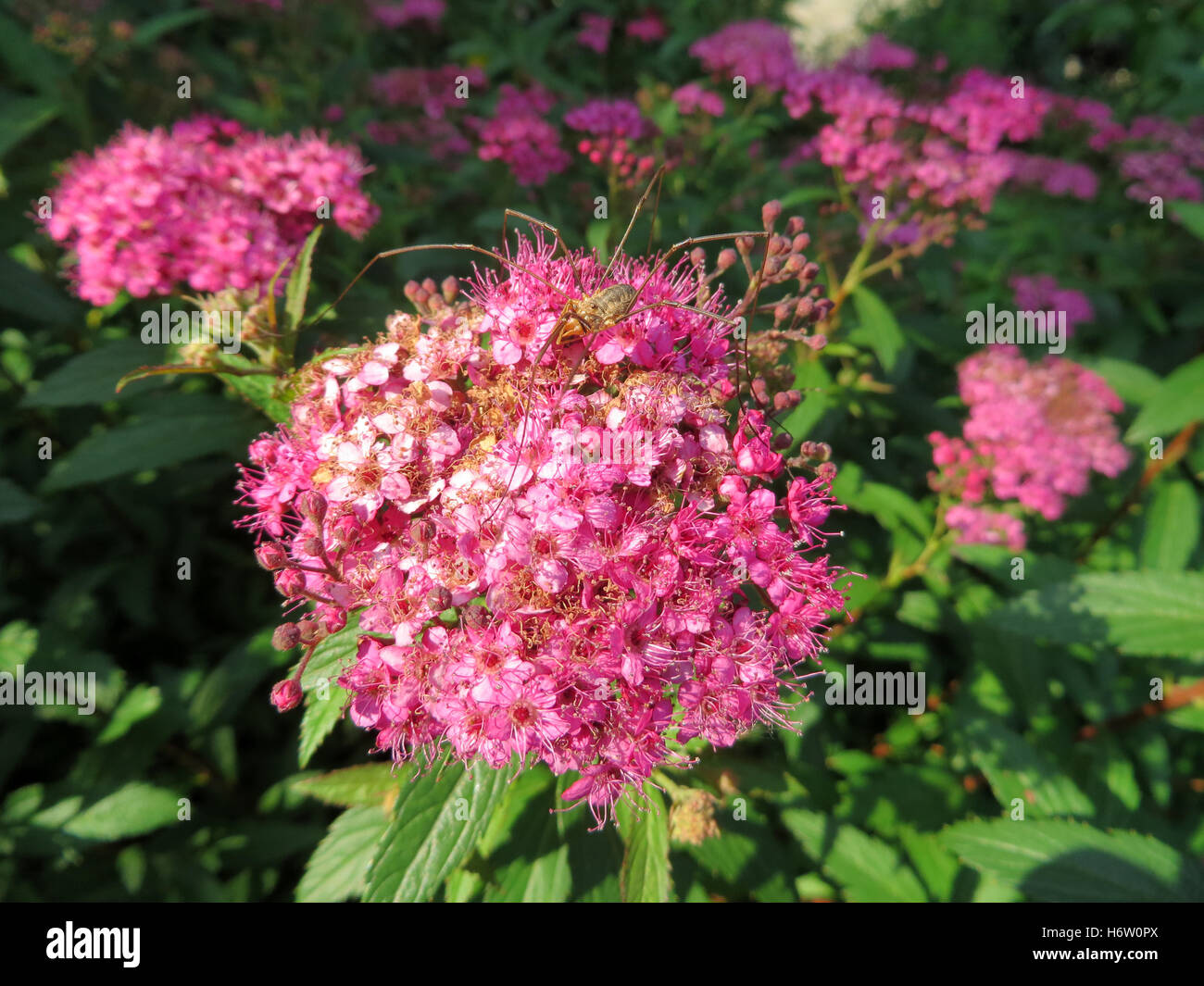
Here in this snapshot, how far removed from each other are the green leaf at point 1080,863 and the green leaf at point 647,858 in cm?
116

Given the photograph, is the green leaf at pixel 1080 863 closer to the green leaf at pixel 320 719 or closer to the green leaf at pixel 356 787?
the green leaf at pixel 356 787

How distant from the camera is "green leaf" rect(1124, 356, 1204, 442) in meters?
3.09

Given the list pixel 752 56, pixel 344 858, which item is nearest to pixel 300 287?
pixel 344 858

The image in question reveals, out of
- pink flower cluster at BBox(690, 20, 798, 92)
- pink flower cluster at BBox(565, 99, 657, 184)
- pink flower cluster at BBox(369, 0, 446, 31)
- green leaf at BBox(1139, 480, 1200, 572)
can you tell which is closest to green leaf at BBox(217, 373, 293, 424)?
pink flower cluster at BBox(565, 99, 657, 184)

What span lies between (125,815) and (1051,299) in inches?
228

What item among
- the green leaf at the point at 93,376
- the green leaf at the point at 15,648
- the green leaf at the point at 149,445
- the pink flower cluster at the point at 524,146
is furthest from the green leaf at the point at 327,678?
the pink flower cluster at the point at 524,146

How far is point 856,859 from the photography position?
8.46ft

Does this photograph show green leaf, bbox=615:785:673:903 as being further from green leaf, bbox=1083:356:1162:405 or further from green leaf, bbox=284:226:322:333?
green leaf, bbox=1083:356:1162:405

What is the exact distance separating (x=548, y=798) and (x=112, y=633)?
2.81 m

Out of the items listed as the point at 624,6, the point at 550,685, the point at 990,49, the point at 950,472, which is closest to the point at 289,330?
the point at 550,685

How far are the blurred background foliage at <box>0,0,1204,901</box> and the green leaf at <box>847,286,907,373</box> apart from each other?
2 centimetres

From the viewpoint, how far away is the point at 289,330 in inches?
78.0

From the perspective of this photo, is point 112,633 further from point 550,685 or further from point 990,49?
point 990,49

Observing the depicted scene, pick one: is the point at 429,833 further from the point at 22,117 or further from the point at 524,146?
the point at 22,117
